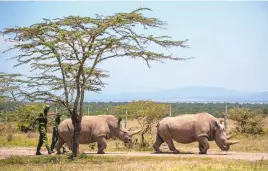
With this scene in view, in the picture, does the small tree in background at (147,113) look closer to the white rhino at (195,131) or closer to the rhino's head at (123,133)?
the rhino's head at (123,133)

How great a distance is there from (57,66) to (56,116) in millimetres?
2769

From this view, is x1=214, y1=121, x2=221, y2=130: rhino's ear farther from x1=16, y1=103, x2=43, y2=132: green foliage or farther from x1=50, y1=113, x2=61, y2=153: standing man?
x1=16, y1=103, x2=43, y2=132: green foliage

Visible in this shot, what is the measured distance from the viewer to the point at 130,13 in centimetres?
2041

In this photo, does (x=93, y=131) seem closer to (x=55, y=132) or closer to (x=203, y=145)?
(x=55, y=132)

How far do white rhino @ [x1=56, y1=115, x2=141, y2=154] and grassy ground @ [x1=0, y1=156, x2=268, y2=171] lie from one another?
373 cm

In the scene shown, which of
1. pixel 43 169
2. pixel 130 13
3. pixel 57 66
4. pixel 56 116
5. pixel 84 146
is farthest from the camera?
pixel 84 146

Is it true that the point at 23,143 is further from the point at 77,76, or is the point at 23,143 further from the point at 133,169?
the point at 133,169

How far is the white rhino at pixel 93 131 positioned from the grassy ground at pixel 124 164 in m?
3.73

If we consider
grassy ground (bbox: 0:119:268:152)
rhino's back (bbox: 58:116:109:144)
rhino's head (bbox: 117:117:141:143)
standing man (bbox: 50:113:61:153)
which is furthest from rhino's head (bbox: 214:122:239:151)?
standing man (bbox: 50:113:61:153)

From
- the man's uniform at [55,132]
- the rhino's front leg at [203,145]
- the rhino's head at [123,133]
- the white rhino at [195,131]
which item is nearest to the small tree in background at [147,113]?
the rhino's head at [123,133]

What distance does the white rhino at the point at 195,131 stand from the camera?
25578 mm

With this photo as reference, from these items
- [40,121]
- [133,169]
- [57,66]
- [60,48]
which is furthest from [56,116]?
[133,169]

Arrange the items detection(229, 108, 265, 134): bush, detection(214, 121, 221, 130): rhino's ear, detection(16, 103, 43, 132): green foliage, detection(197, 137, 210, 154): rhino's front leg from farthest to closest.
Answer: detection(229, 108, 265, 134): bush, detection(214, 121, 221, 130): rhino's ear, detection(197, 137, 210, 154): rhino's front leg, detection(16, 103, 43, 132): green foliage

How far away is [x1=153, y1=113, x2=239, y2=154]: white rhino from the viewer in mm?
25578
